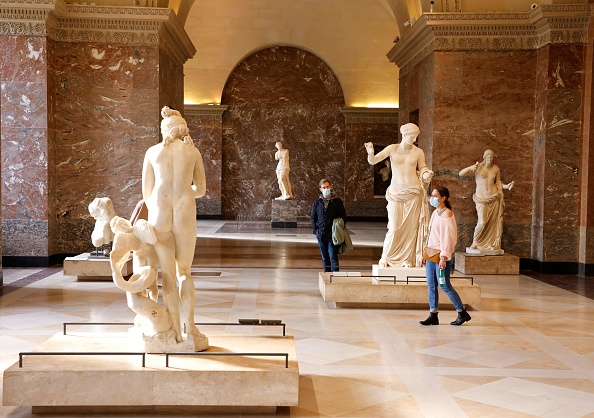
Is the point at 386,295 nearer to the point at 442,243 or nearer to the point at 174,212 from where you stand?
the point at 442,243

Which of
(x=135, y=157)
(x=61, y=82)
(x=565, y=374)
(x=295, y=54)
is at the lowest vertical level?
(x=565, y=374)

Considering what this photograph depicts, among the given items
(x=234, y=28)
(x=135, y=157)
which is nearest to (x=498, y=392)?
(x=135, y=157)

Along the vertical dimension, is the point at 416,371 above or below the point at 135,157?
below

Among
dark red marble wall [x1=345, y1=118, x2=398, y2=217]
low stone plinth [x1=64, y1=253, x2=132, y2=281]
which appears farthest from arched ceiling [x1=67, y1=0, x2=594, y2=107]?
low stone plinth [x1=64, y1=253, x2=132, y2=281]

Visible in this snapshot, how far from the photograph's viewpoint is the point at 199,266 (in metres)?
13.3

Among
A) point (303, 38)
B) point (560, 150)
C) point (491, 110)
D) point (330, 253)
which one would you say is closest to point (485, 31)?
point (491, 110)

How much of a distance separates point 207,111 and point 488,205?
1630 cm

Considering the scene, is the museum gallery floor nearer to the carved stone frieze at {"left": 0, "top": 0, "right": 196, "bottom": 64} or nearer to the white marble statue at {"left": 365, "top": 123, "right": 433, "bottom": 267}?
the white marble statue at {"left": 365, "top": 123, "right": 433, "bottom": 267}

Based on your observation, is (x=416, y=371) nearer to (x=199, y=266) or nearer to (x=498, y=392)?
(x=498, y=392)

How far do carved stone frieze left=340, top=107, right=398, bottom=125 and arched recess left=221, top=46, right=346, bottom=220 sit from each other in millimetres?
464

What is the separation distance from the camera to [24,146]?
42.8ft

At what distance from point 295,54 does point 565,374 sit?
914 inches

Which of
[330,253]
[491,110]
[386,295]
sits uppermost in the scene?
[491,110]

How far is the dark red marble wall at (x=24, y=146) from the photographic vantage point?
12.9 metres
